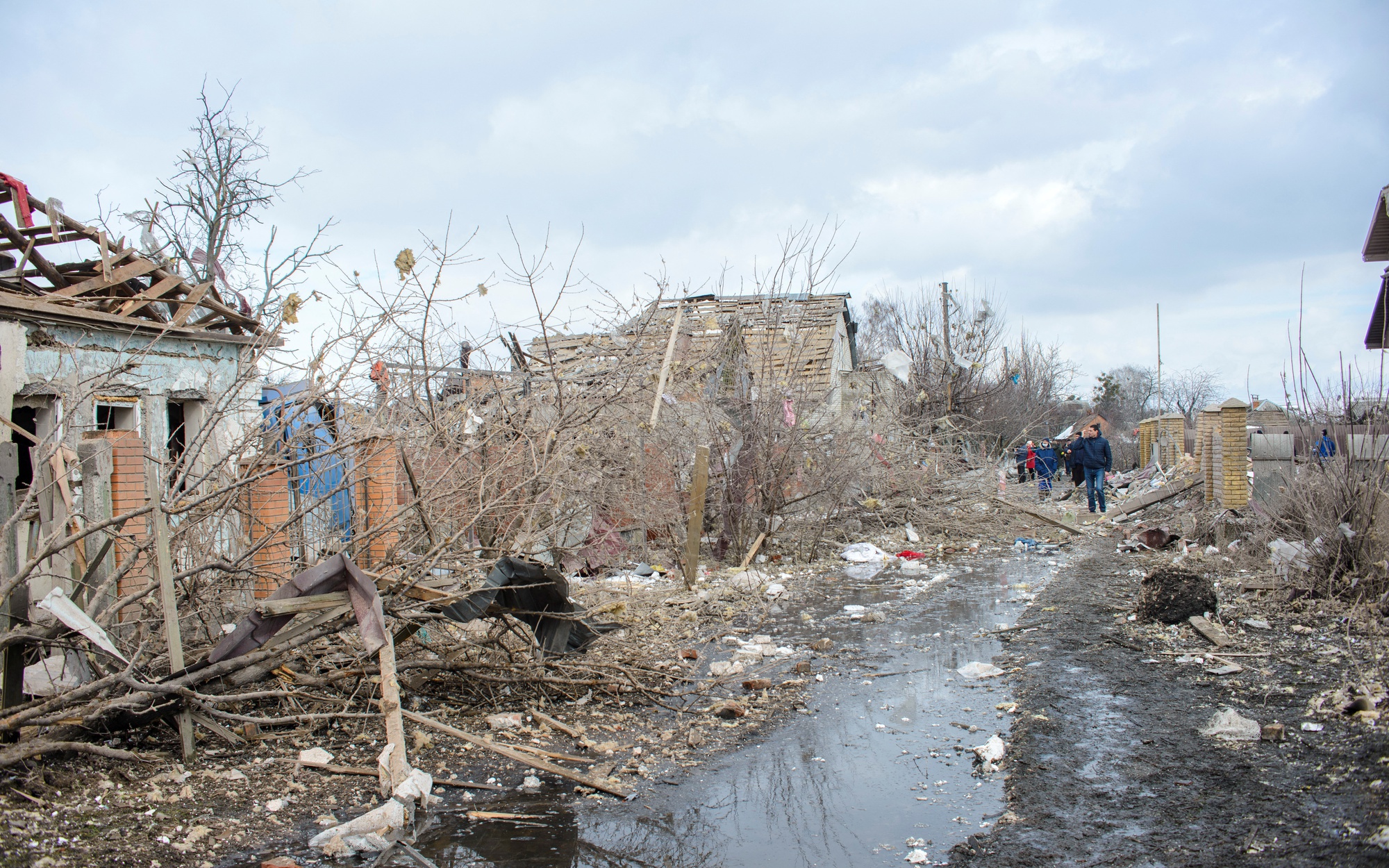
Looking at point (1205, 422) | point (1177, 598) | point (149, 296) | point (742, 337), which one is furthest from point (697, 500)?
point (1205, 422)

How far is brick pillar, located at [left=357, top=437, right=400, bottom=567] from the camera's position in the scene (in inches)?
190

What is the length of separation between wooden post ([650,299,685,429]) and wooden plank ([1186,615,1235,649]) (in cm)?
520

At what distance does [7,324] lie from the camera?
5352 mm

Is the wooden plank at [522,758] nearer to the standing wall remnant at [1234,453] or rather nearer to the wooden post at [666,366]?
the wooden post at [666,366]

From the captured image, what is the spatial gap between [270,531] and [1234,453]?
1154 centimetres

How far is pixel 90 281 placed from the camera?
25.0 ft

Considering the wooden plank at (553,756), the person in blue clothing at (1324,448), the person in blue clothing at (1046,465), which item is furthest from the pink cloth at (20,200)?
the person in blue clothing at (1046,465)

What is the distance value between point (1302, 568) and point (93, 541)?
8.98 metres

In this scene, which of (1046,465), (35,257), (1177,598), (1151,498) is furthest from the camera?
(1046,465)

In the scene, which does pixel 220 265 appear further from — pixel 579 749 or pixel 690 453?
pixel 579 749

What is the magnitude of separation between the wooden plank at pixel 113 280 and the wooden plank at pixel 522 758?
567cm

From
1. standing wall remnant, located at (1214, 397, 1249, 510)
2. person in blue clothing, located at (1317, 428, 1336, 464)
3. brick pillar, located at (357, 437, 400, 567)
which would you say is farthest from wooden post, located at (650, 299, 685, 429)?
standing wall remnant, located at (1214, 397, 1249, 510)

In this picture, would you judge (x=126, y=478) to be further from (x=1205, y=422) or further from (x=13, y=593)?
(x=1205, y=422)

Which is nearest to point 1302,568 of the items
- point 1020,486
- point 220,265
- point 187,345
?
point 187,345
